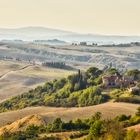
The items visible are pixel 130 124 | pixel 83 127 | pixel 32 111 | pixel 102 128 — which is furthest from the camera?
pixel 32 111

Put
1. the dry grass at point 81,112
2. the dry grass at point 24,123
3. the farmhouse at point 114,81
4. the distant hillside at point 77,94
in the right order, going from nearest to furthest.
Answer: the dry grass at point 24,123
the dry grass at point 81,112
the distant hillside at point 77,94
the farmhouse at point 114,81

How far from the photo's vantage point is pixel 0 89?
18962cm

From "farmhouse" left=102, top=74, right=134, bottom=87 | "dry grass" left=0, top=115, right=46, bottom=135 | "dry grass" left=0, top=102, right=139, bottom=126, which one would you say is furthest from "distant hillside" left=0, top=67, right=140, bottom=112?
"dry grass" left=0, top=115, right=46, bottom=135

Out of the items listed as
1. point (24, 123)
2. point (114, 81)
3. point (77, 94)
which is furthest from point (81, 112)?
point (114, 81)

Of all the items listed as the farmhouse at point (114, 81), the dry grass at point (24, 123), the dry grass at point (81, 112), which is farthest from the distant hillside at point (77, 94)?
the dry grass at point (24, 123)

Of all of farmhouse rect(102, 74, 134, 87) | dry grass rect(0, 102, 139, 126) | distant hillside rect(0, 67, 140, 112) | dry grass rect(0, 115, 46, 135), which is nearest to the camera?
dry grass rect(0, 115, 46, 135)

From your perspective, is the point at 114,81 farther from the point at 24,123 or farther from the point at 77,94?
the point at 24,123

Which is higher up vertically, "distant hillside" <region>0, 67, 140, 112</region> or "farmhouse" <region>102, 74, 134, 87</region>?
"farmhouse" <region>102, 74, 134, 87</region>

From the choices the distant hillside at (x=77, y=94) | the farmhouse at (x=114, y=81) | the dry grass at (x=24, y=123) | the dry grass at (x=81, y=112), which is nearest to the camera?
the dry grass at (x=24, y=123)

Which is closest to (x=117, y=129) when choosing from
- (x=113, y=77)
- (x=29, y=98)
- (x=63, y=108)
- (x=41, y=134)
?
(x=41, y=134)

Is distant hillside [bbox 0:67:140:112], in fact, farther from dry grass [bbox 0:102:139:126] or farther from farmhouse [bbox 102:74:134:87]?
dry grass [bbox 0:102:139:126]

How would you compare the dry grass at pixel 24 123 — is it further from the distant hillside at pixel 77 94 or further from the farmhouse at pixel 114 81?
the farmhouse at pixel 114 81

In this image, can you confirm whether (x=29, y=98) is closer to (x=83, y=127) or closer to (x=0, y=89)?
(x=0, y=89)

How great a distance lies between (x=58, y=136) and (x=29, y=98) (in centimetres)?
6483
